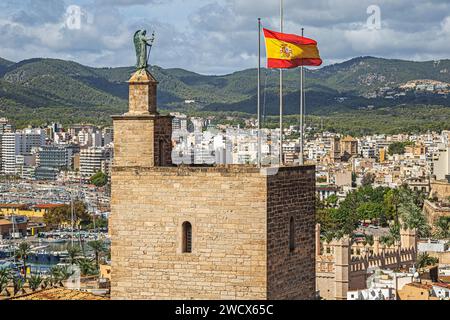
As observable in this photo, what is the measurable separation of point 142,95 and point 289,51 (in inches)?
79.6

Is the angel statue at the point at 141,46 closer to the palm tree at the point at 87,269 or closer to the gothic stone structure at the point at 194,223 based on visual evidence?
the gothic stone structure at the point at 194,223

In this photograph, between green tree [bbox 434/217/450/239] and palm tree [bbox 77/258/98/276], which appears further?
green tree [bbox 434/217/450/239]

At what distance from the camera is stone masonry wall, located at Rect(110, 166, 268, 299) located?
483 inches

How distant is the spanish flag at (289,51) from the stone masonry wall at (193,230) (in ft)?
6.43

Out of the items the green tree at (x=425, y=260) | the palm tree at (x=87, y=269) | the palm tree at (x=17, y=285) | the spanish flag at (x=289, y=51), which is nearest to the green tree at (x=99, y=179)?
the palm tree at (x=87, y=269)

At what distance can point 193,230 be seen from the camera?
1245 centimetres

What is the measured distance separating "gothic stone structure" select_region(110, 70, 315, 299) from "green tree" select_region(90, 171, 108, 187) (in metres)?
126

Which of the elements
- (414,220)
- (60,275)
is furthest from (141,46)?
(414,220)

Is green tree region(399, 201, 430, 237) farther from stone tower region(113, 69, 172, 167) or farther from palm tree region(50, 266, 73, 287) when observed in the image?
stone tower region(113, 69, 172, 167)

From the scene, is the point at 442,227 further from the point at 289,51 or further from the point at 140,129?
the point at 140,129

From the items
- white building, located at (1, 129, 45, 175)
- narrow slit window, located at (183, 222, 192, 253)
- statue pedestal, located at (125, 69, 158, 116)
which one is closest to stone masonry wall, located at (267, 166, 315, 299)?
narrow slit window, located at (183, 222, 192, 253)

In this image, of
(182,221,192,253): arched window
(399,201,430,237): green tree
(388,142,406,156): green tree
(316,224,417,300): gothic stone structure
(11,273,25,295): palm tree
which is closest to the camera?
(182,221,192,253): arched window

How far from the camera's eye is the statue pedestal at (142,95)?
1304 centimetres
